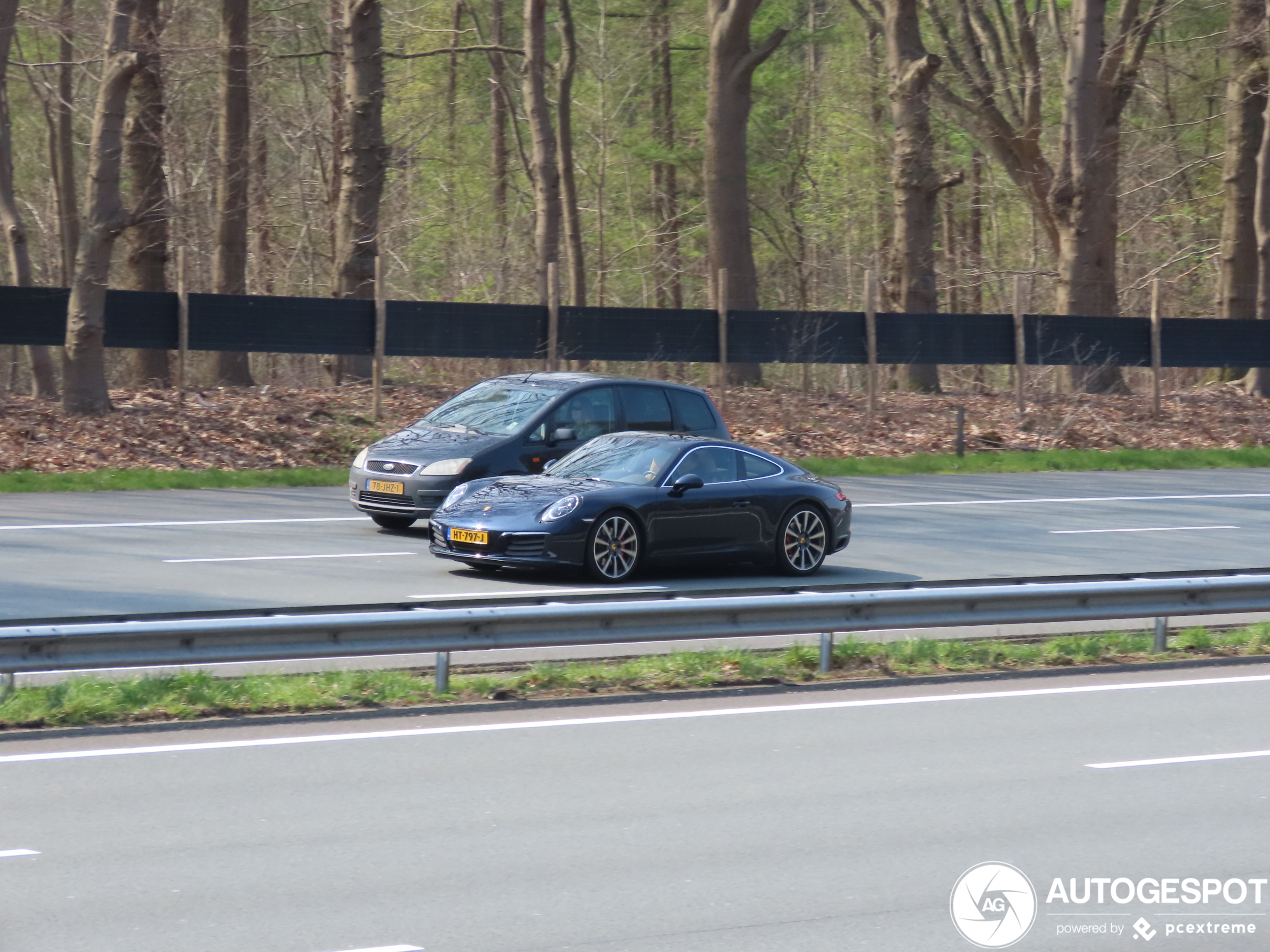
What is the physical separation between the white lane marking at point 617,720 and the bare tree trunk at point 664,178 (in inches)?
1326

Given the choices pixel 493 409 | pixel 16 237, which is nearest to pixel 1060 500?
pixel 493 409

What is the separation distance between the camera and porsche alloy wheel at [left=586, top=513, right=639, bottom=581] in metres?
13.6

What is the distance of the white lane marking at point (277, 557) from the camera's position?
14461 millimetres

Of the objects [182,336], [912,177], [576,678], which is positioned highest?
[912,177]

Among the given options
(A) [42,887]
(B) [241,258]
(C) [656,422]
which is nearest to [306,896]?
(A) [42,887]

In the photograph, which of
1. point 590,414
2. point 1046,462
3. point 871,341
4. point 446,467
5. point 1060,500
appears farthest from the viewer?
point 871,341

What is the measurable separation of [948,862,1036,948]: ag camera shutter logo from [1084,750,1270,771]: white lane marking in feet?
6.54

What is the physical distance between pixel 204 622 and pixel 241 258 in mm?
22631

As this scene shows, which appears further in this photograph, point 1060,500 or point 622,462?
point 1060,500

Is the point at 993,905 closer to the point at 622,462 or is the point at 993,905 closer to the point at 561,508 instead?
the point at 561,508

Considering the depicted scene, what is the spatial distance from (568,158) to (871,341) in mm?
13044

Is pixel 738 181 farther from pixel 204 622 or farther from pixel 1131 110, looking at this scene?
pixel 204 622

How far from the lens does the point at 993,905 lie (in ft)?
19.0

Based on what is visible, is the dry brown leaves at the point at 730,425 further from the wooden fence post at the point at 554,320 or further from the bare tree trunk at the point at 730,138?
the bare tree trunk at the point at 730,138
